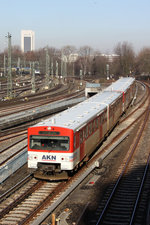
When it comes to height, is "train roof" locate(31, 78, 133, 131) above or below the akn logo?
above

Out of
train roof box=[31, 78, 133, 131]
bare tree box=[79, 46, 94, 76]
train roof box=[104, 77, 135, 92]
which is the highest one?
bare tree box=[79, 46, 94, 76]

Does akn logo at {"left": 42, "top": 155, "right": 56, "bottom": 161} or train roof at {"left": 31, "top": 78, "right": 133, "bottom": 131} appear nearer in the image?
akn logo at {"left": 42, "top": 155, "right": 56, "bottom": 161}

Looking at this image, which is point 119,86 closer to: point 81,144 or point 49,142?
point 81,144

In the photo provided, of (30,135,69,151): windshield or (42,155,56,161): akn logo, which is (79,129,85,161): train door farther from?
(42,155,56,161): akn logo

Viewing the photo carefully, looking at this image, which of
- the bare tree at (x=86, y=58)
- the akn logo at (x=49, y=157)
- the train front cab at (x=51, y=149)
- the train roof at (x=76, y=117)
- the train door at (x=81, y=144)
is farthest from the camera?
the bare tree at (x=86, y=58)

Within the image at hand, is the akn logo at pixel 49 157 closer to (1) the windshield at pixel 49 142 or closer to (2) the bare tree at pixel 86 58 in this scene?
(1) the windshield at pixel 49 142

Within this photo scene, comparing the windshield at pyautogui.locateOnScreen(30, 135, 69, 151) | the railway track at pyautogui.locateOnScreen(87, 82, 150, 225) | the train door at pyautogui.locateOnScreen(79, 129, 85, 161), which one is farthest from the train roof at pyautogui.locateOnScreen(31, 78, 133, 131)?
the railway track at pyautogui.locateOnScreen(87, 82, 150, 225)

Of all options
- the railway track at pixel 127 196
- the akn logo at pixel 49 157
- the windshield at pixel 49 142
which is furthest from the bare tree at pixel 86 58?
the akn logo at pixel 49 157

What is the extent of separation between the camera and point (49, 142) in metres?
13.3

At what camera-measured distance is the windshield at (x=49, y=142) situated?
1313cm

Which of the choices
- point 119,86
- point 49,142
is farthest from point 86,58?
point 49,142

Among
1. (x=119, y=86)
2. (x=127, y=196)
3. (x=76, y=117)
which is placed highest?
(x=119, y=86)

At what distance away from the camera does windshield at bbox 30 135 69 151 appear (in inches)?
517

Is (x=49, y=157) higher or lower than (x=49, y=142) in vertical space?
lower
